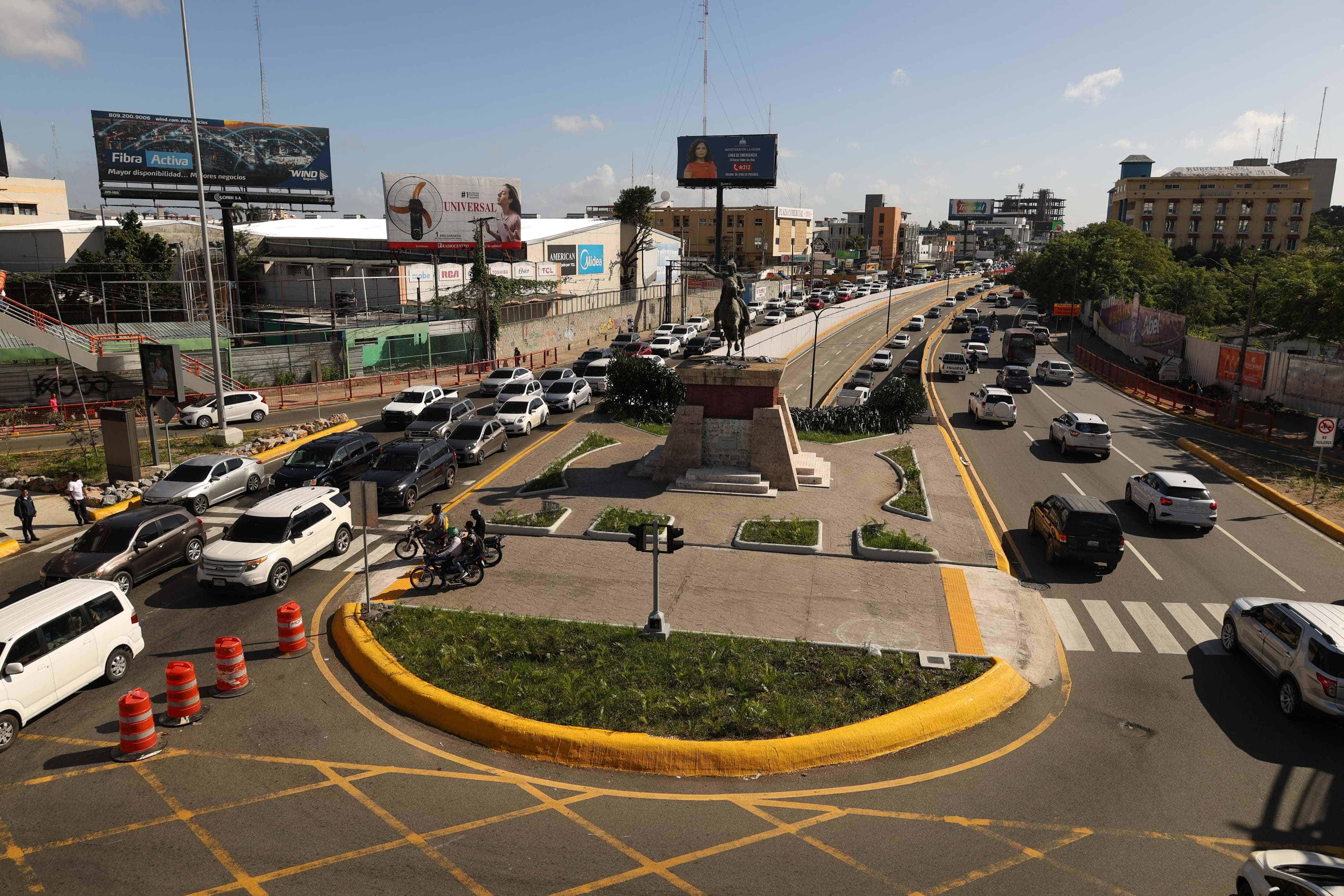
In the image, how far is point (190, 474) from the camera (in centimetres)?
2095

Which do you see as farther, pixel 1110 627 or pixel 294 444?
pixel 294 444

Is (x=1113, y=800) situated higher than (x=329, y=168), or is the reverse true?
(x=329, y=168)

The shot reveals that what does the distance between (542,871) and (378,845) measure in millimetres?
1777

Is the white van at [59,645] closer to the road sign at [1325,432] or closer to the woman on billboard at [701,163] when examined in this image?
the road sign at [1325,432]

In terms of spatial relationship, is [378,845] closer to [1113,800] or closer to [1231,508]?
[1113,800]

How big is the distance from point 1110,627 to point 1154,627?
0.81 meters

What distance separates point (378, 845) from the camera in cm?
824

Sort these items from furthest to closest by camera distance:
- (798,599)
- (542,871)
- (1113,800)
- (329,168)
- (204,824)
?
(329,168) < (798,599) < (1113,800) < (204,824) < (542,871)

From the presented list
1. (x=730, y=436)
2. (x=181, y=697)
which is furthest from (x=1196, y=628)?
(x=181, y=697)

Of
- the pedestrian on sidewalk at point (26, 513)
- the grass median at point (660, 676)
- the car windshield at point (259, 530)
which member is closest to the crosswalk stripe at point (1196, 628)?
the grass median at point (660, 676)

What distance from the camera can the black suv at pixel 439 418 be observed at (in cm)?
2703

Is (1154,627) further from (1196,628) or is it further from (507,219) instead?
(507,219)

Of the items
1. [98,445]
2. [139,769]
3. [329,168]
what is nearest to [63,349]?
[98,445]

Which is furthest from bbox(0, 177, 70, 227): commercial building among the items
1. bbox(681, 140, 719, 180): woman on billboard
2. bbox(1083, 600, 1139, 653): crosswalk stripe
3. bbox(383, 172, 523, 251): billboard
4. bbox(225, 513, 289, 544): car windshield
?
bbox(1083, 600, 1139, 653): crosswalk stripe
